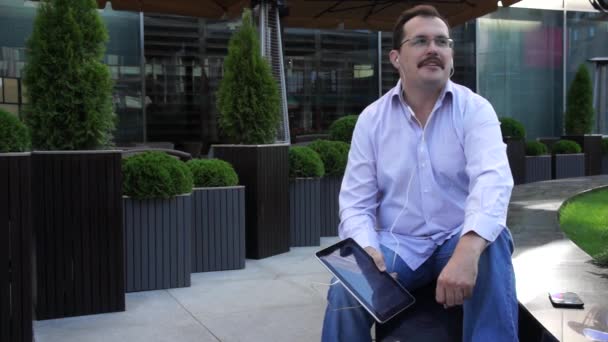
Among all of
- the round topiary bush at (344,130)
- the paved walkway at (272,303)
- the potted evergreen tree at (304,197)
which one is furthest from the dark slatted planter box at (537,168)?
the paved walkway at (272,303)

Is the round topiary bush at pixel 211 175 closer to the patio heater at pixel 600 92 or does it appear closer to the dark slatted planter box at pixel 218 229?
the dark slatted planter box at pixel 218 229

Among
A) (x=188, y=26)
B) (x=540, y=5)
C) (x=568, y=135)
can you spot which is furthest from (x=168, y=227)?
(x=540, y=5)

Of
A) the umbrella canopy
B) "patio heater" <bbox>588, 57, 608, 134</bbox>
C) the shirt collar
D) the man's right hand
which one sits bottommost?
the man's right hand

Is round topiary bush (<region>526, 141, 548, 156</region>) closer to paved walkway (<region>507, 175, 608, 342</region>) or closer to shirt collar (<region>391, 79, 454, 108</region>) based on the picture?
paved walkway (<region>507, 175, 608, 342</region>)

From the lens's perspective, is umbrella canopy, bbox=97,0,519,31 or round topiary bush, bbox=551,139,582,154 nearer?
umbrella canopy, bbox=97,0,519,31

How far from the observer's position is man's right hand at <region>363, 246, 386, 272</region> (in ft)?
8.33

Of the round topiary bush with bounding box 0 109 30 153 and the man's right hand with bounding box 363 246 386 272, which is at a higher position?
the round topiary bush with bounding box 0 109 30 153

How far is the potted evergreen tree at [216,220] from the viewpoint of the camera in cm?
655

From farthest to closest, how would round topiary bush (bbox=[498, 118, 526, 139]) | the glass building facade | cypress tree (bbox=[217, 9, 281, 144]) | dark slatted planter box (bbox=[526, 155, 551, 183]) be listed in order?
1. the glass building facade
2. dark slatted planter box (bbox=[526, 155, 551, 183])
3. round topiary bush (bbox=[498, 118, 526, 139])
4. cypress tree (bbox=[217, 9, 281, 144])

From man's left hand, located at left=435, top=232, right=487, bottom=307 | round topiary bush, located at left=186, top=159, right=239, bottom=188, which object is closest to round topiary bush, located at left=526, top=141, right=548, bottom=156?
round topiary bush, located at left=186, top=159, right=239, bottom=188

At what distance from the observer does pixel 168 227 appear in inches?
230

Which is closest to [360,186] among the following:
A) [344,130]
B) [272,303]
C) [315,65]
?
[272,303]

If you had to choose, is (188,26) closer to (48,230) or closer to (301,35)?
(301,35)

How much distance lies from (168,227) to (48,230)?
1.09 m
